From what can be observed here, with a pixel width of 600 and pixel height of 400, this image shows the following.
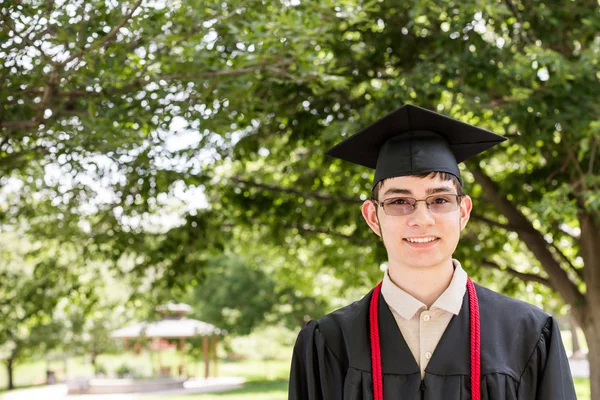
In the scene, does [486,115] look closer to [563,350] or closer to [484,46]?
[484,46]

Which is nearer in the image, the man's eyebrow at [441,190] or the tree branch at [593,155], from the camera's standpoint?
the man's eyebrow at [441,190]

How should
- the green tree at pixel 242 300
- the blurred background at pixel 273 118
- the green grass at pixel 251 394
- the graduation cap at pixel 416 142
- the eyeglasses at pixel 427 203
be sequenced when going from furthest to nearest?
the green tree at pixel 242 300, the green grass at pixel 251 394, the blurred background at pixel 273 118, the graduation cap at pixel 416 142, the eyeglasses at pixel 427 203

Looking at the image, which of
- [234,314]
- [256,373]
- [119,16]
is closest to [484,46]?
[119,16]

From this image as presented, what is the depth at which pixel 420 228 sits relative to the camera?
2525mm

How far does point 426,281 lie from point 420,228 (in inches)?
7.8

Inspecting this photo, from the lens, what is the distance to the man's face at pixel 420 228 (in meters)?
2.53

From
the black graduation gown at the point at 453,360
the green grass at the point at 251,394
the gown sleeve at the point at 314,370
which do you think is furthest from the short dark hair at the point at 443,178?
the green grass at the point at 251,394

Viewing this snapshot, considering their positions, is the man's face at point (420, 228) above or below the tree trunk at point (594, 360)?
above

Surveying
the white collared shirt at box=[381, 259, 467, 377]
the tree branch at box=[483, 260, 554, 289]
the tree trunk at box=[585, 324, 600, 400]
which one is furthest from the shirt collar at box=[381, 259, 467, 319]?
the tree branch at box=[483, 260, 554, 289]

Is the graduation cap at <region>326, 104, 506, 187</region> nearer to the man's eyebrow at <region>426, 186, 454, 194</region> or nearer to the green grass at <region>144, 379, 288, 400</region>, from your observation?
the man's eyebrow at <region>426, 186, 454, 194</region>

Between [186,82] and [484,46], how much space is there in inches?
105

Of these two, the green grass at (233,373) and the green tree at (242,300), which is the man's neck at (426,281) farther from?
the green tree at (242,300)

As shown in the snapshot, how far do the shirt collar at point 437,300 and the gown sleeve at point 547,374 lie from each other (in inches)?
11.4

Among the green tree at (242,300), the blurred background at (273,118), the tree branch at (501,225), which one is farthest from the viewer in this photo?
the green tree at (242,300)
